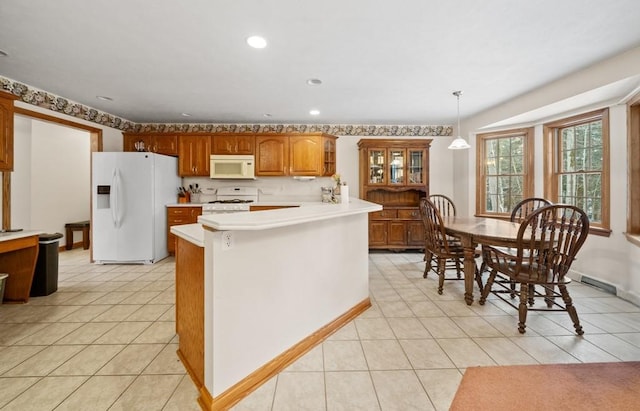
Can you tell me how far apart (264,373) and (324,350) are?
0.48m

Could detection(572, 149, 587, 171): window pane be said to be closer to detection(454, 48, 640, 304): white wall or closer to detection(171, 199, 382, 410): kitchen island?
detection(454, 48, 640, 304): white wall

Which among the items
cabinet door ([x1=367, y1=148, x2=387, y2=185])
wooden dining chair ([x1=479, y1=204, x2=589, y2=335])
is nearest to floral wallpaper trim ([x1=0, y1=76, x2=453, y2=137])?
cabinet door ([x1=367, y1=148, x2=387, y2=185])

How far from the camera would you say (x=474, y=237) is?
2451 mm

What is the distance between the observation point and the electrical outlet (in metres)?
1.35

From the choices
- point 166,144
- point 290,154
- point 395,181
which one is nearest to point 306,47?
point 290,154

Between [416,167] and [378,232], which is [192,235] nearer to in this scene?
[378,232]

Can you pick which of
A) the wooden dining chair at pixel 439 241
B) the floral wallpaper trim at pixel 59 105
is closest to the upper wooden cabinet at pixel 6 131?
the floral wallpaper trim at pixel 59 105

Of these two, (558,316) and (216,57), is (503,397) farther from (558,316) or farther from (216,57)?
(216,57)

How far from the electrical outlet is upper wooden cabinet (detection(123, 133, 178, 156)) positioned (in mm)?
4104

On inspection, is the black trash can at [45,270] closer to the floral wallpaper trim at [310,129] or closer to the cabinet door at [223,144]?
the cabinet door at [223,144]

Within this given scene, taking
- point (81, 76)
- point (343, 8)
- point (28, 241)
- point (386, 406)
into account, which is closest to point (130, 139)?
point (81, 76)

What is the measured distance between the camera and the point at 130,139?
4711 mm

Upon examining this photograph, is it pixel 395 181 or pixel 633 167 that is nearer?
pixel 633 167

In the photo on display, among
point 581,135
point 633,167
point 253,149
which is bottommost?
point 633,167
